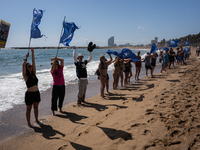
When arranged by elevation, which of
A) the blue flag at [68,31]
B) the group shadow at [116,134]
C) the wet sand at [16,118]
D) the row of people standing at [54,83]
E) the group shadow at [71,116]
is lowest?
the wet sand at [16,118]

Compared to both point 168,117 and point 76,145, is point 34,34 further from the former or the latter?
point 168,117

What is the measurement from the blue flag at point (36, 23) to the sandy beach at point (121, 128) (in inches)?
95.1

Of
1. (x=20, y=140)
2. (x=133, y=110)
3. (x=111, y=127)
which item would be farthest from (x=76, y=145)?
(x=133, y=110)

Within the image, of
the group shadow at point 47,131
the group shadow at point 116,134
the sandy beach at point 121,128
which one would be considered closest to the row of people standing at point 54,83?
the group shadow at point 47,131

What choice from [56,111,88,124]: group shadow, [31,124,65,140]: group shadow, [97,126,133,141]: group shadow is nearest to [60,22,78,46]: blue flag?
[56,111,88,124]: group shadow

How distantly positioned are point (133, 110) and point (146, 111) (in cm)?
40

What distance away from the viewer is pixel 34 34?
4.25 m

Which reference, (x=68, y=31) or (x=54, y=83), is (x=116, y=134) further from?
(x=68, y=31)

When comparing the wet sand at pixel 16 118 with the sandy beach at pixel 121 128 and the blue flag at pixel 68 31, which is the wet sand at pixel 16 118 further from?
the blue flag at pixel 68 31

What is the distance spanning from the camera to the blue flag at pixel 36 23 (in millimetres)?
4239

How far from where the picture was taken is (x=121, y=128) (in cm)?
372

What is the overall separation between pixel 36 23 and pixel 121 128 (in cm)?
352

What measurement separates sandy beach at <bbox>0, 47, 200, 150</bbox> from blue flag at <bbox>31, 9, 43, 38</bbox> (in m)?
2.42

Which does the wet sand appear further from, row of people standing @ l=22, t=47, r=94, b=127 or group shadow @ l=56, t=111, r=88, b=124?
group shadow @ l=56, t=111, r=88, b=124
